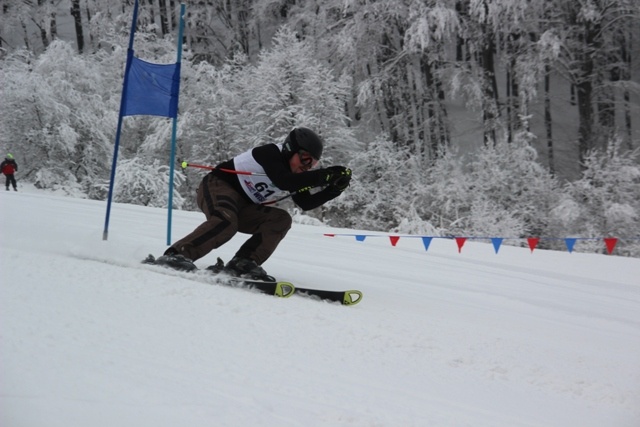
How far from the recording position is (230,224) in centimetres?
432

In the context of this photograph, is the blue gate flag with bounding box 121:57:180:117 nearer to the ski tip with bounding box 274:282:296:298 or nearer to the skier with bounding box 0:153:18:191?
the ski tip with bounding box 274:282:296:298

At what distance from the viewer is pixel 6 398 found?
1.73 meters

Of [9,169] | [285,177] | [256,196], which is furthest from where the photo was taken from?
[9,169]

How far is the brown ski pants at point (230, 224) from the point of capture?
14.1 feet

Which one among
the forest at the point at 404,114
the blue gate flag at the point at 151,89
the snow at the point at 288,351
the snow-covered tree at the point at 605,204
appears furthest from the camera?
the forest at the point at 404,114

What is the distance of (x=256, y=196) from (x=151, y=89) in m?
2.34

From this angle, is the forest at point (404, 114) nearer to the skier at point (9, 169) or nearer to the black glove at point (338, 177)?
the skier at point (9, 169)

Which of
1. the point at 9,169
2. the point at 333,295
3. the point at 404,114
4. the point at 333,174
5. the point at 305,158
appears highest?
the point at 404,114

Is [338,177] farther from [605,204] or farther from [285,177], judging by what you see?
[605,204]

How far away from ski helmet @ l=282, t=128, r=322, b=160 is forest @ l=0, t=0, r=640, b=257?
973 centimetres

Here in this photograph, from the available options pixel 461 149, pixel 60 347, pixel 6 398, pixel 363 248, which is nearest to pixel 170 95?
pixel 363 248

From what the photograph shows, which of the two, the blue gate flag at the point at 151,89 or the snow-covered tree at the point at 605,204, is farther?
the snow-covered tree at the point at 605,204

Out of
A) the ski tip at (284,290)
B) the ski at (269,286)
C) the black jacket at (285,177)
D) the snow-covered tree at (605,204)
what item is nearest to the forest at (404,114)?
the snow-covered tree at (605,204)

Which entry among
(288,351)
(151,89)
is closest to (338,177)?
(288,351)
